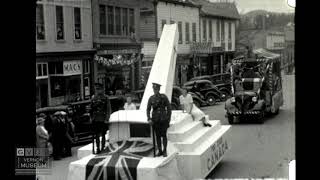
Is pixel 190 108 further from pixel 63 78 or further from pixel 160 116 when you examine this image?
pixel 63 78

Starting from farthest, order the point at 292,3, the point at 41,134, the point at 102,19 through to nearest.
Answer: the point at 102,19 → the point at 41,134 → the point at 292,3

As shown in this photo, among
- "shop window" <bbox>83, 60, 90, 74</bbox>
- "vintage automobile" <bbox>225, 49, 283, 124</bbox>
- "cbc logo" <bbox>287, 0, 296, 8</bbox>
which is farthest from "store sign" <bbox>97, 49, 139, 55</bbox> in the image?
"cbc logo" <bbox>287, 0, 296, 8</bbox>

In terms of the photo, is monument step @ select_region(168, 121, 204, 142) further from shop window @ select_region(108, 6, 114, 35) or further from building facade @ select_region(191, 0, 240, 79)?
shop window @ select_region(108, 6, 114, 35)

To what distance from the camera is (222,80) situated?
4.19 metres

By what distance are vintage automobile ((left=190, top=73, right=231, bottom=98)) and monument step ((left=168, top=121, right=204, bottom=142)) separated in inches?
18.8

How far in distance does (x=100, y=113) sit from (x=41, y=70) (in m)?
0.54

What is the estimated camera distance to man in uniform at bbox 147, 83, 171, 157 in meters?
3.86

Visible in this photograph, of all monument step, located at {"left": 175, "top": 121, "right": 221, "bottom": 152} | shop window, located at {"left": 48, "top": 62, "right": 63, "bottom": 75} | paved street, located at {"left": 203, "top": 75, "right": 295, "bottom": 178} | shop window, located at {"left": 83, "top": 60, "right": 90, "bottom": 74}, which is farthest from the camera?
monument step, located at {"left": 175, "top": 121, "right": 221, "bottom": 152}

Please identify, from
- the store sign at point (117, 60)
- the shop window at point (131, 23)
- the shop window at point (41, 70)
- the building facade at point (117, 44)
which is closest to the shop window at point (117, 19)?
the building facade at point (117, 44)

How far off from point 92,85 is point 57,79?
0.85ft

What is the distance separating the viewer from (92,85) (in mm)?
3865
